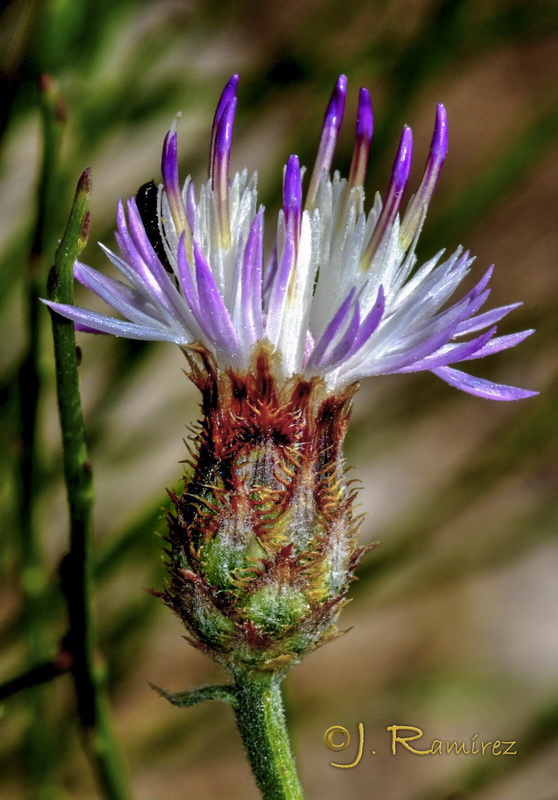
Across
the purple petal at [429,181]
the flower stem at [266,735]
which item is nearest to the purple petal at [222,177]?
the purple petal at [429,181]

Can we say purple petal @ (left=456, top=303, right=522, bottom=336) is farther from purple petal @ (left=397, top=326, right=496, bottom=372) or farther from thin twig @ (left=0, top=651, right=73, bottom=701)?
thin twig @ (left=0, top=651, right=73, bottom=701)

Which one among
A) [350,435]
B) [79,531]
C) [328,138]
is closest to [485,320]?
[328,138]

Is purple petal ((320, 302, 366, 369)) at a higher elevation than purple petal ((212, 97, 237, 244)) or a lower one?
lower
